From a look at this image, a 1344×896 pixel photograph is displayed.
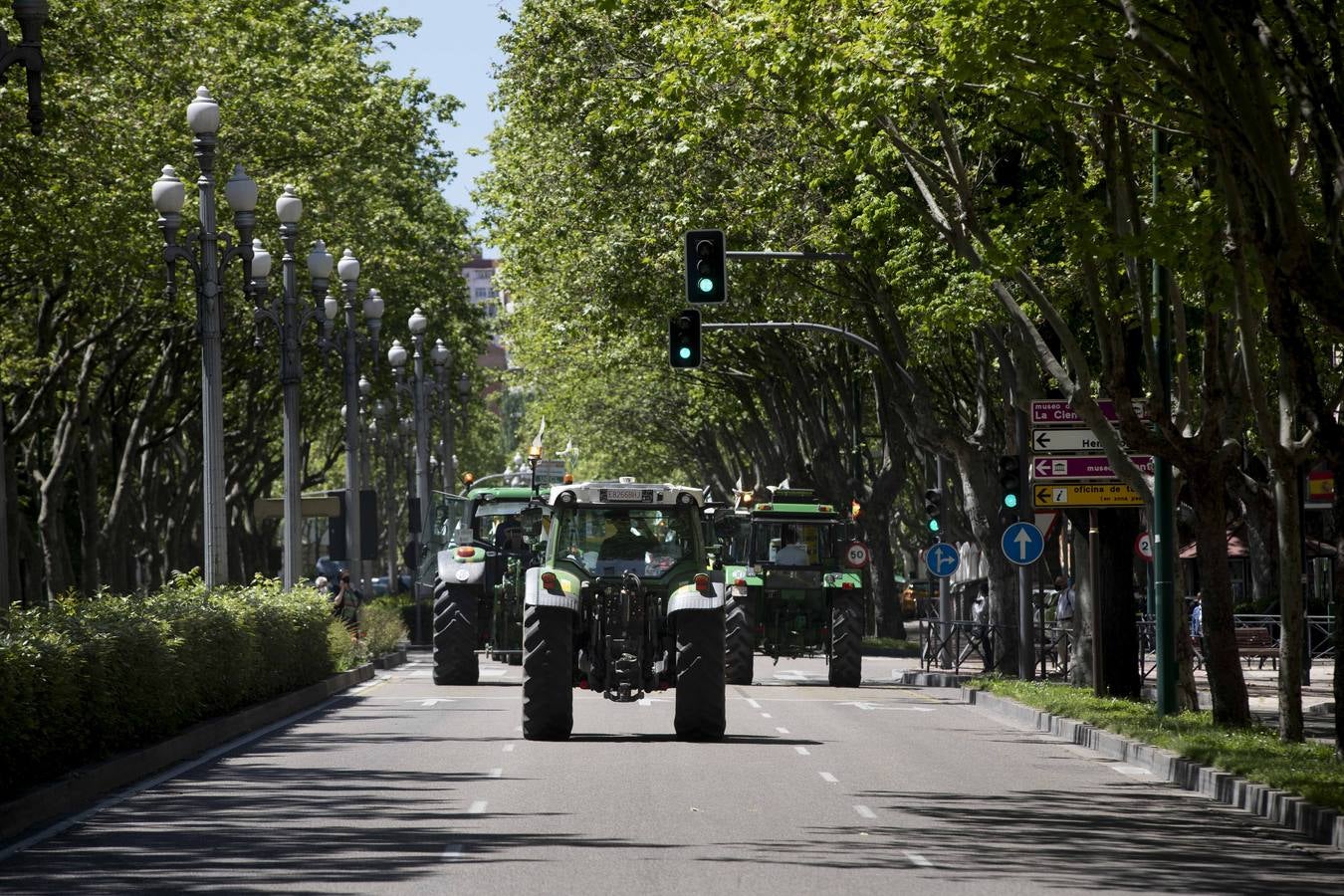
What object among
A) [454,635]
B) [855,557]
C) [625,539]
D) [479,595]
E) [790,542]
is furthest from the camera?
[790,542]

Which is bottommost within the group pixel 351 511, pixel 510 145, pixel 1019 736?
pixel 1019 736

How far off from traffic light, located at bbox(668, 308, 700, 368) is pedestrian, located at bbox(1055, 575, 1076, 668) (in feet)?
35.2

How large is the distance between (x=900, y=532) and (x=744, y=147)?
55966 millimetres

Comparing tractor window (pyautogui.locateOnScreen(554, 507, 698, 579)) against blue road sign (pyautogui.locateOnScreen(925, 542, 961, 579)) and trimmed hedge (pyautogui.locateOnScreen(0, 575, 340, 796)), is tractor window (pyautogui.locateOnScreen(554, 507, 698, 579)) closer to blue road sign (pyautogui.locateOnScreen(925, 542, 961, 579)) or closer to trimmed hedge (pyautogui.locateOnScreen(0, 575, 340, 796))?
trimmed hedge (pyautogui.locateOnScreen(0, 575, 340, 796))

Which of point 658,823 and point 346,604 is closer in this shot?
point 658,823

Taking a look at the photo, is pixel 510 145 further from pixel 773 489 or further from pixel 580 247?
pixel 773 489

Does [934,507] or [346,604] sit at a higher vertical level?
[934,507]

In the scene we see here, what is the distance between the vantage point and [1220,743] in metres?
19.3

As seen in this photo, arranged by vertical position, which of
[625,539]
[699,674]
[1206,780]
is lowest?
[1206,780]

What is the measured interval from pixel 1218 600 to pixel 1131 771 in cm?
258

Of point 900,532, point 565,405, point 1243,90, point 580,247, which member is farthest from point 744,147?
point 900,532

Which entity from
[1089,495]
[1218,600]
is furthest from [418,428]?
[1218,600]

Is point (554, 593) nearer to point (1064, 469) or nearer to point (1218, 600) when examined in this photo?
point (1218, 600)

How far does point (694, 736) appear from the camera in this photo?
2188 cm
